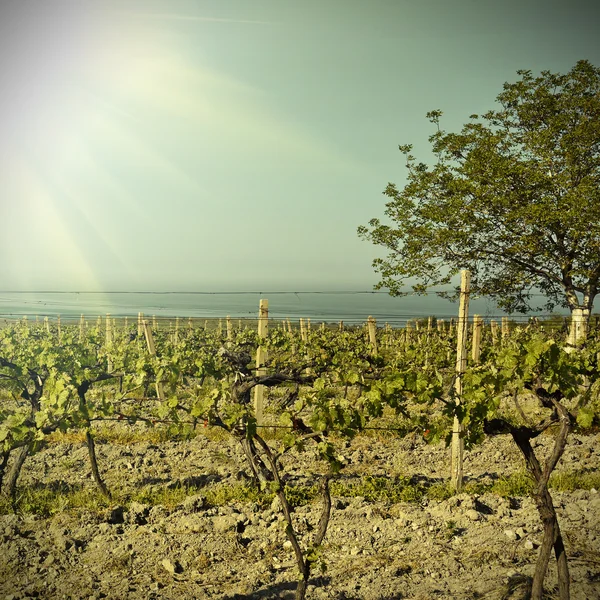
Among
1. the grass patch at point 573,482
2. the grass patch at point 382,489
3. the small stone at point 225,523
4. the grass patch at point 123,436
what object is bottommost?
the grass patch at point 123,436

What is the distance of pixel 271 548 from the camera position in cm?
501

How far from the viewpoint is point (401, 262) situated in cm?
1622

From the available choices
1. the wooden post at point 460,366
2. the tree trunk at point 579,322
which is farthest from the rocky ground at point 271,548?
the tree trunk at point 579,322

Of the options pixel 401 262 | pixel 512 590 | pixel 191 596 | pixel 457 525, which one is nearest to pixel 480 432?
pixel 512 590

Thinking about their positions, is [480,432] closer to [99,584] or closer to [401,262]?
[99,584]

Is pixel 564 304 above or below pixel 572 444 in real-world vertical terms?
above

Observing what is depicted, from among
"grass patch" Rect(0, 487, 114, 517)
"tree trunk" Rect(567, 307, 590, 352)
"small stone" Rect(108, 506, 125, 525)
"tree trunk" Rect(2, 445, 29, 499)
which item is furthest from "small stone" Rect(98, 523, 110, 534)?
"tree trunk" Rect(567, 307, 590, 352)

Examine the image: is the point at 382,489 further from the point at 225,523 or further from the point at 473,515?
the point at 225,523

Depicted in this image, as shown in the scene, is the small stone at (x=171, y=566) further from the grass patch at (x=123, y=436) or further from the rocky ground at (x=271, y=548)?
the grass patch at (x=123, y=436)

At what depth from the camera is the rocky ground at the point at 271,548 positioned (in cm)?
425

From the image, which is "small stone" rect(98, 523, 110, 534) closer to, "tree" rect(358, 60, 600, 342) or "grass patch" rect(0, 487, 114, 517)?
"grass patch" rect(0, 487, 114, 517)

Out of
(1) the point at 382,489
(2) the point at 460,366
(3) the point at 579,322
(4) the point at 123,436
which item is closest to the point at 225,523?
(1) the point at 382,489

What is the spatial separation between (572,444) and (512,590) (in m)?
5.09

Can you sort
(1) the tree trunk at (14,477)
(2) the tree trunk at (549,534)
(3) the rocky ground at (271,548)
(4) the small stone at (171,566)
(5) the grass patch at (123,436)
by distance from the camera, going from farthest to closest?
(5) the grass patch at (123,436)
(1) the tree trunk at (14,477)
(4) the small stone at (171,566)
(3) the rocky ground at (271,548)
(2) the tree trunk at (549,534)
